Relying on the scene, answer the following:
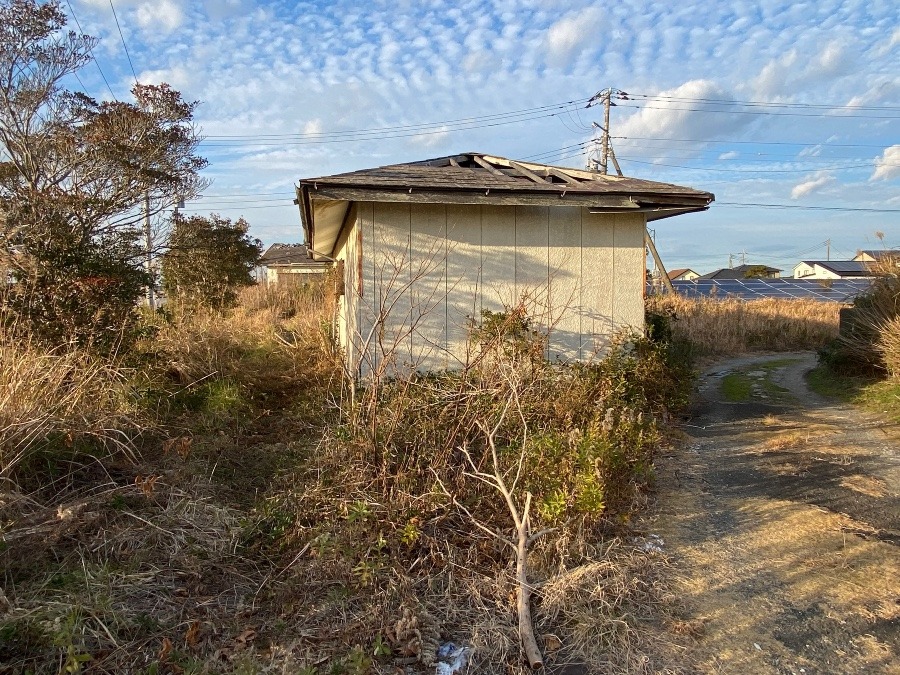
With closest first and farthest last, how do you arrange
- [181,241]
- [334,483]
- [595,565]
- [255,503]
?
[595,565]
[334,483]
[255,503]
[181,241]

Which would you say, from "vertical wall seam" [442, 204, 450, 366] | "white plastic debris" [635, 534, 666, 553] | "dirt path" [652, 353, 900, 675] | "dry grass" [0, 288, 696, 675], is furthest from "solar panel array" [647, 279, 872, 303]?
"dry grass" [0, 288, 696, 675]

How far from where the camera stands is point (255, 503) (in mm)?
4172

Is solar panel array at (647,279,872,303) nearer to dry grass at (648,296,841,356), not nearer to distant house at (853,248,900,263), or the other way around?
dry grass at (648,296,841,356)

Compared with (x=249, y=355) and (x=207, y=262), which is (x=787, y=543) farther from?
(x=207, y=262)

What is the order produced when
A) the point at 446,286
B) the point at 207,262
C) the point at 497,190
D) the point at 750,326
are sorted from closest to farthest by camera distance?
the point at 497,190
the point at 446,286
the point at 207,262
the point at 750,326

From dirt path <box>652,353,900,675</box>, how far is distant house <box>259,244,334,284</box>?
14.2 m

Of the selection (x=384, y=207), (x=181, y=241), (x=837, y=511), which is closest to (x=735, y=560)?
(x=837, y=511)

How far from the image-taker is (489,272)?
6.88 m

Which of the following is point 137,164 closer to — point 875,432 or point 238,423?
point 238,423

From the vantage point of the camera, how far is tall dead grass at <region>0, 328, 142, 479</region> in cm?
380

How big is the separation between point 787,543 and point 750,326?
16.5m

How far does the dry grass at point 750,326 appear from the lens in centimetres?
1727

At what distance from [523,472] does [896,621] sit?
2162mm

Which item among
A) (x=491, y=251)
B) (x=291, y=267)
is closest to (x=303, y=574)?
(x=491, y=251)
